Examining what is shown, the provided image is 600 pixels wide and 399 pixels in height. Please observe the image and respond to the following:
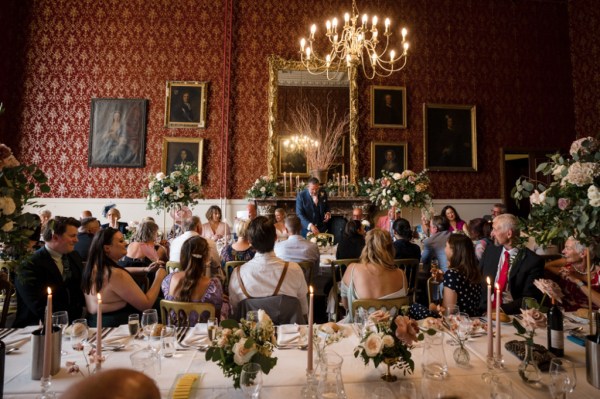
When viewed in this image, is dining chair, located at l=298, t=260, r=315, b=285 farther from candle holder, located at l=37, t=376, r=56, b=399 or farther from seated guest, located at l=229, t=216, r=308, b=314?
candle holder, located at l=37, t=376, r=56, b=399

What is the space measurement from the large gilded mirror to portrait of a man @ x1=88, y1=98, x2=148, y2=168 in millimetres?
2796

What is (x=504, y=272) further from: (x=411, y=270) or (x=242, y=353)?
(x=242, y=353)

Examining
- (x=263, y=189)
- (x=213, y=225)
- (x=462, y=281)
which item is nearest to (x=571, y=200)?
(x=462, y=281)

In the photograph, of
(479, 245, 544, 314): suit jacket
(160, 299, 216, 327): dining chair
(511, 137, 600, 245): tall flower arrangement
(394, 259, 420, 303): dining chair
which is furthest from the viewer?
(394, 259, 420, 303): dining chair

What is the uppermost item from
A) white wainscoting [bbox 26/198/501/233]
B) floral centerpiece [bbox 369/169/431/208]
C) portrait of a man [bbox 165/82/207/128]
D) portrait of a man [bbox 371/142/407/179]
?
portrait of a man [bbox 165/82/207/128]

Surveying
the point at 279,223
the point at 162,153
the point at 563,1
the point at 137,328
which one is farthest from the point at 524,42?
the point at 137,328

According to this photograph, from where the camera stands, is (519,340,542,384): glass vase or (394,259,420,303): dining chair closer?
(519,340,542,384): glass vase

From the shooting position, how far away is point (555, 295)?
5.99 feet

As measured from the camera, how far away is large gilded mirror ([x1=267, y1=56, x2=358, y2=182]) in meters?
7.86

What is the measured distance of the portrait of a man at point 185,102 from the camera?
7844 mm

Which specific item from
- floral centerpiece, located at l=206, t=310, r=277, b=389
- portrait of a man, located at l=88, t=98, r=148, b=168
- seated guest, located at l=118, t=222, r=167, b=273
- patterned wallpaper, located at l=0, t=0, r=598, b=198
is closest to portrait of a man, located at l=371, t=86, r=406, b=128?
patterned wallpaper, located at l=0, t=0, r=598, b=198

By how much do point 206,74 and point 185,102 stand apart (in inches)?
30.3

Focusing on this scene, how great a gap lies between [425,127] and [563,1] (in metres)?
4.67

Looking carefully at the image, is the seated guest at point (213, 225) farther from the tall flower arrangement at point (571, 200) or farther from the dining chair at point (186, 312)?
the tall flower arrangement at point (571, 200)
